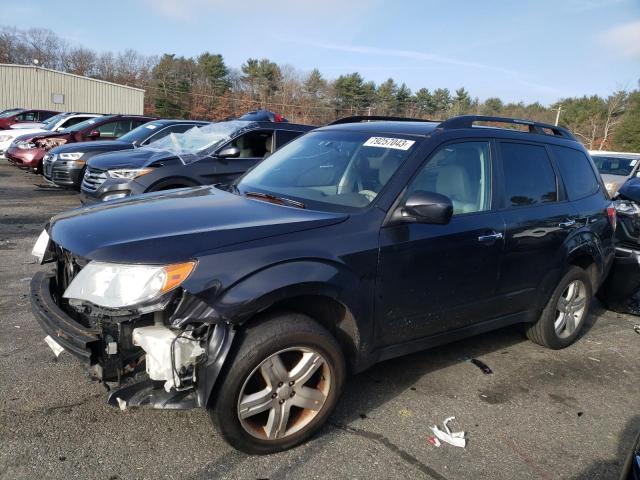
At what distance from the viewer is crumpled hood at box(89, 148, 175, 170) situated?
763 cm

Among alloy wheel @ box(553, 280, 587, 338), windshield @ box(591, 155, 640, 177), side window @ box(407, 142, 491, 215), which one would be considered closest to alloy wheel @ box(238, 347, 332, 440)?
side window @ box(407, 142, 491, 215)

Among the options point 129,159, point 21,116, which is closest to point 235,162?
point 129,159

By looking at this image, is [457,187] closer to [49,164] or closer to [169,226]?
[169,226]

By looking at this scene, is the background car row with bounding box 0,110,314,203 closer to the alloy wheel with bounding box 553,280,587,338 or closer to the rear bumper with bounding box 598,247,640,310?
the alloy wheel with bounding box 553,280,587,338

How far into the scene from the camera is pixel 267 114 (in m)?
9.58

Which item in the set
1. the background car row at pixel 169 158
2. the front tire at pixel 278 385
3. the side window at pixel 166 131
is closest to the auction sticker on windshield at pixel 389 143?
the front tire at pixel 278 385

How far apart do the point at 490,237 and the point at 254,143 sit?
5314 millimetres

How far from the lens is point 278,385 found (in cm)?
274

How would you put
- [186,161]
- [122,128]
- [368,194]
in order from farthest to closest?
[122,128]
[186,161]
[368,194]

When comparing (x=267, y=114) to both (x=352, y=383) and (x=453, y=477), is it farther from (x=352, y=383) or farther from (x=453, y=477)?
(x=453, y=477)

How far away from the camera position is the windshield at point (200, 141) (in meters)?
7.70

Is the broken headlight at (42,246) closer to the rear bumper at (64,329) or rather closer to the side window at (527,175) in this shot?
the rear bumper at (64,329)

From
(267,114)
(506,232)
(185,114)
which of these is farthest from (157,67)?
(506,232)

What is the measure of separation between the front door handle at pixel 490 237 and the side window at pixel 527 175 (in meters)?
0.30
